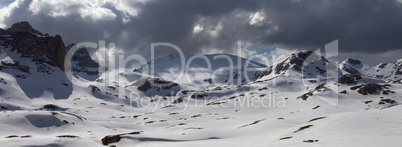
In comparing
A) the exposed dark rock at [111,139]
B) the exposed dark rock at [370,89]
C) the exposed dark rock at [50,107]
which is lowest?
the exposed dark rock at [111,139]

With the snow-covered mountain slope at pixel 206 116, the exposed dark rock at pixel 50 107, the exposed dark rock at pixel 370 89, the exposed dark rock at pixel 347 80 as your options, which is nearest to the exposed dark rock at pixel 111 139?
→ the snow-covered mountain slope at pixel 206 116

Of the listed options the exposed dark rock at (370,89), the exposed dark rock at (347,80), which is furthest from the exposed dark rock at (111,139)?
the exposed dark rock at (347,80)

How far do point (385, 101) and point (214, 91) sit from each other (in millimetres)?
111373

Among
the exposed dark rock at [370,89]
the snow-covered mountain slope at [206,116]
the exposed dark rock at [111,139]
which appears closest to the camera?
the snow-covered mountain slope at [206,116]

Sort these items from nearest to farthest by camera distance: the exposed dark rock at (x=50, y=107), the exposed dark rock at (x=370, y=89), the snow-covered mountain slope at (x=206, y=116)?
the snow-covered mountain slope at (x=206, y=116) → the exposed dark rock at (x=370, y=89) → the exposed dark rock at (x=50, y=107)

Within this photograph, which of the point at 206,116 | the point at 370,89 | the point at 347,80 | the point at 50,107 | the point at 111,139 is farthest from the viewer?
the point at 347,80

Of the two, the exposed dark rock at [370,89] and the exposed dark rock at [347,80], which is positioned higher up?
the exposed dark rock at [347,80]

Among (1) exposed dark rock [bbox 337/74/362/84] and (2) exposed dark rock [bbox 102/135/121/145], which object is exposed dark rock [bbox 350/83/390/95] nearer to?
(1) exposed dark rock [bbox 337/74/362/84]

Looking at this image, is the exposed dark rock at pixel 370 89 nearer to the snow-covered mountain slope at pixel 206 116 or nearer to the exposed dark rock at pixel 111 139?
the snow-covered mountain slope at pixel 206 116

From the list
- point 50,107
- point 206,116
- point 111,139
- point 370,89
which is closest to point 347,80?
point 370,89

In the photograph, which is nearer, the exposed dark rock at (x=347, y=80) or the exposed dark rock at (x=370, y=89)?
the exposed dark rock at (x=370, y=89)

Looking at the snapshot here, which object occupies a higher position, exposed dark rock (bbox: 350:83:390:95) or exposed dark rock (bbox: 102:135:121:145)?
exposed dark rock (bbox: 350:83:390:95)

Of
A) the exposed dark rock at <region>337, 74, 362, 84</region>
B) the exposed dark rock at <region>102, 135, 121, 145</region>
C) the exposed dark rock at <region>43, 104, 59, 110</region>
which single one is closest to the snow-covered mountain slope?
the exposed dark rock at <region>337, 74, 362, 84</region>

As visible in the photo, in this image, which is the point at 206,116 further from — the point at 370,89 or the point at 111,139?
the point at 370,89
